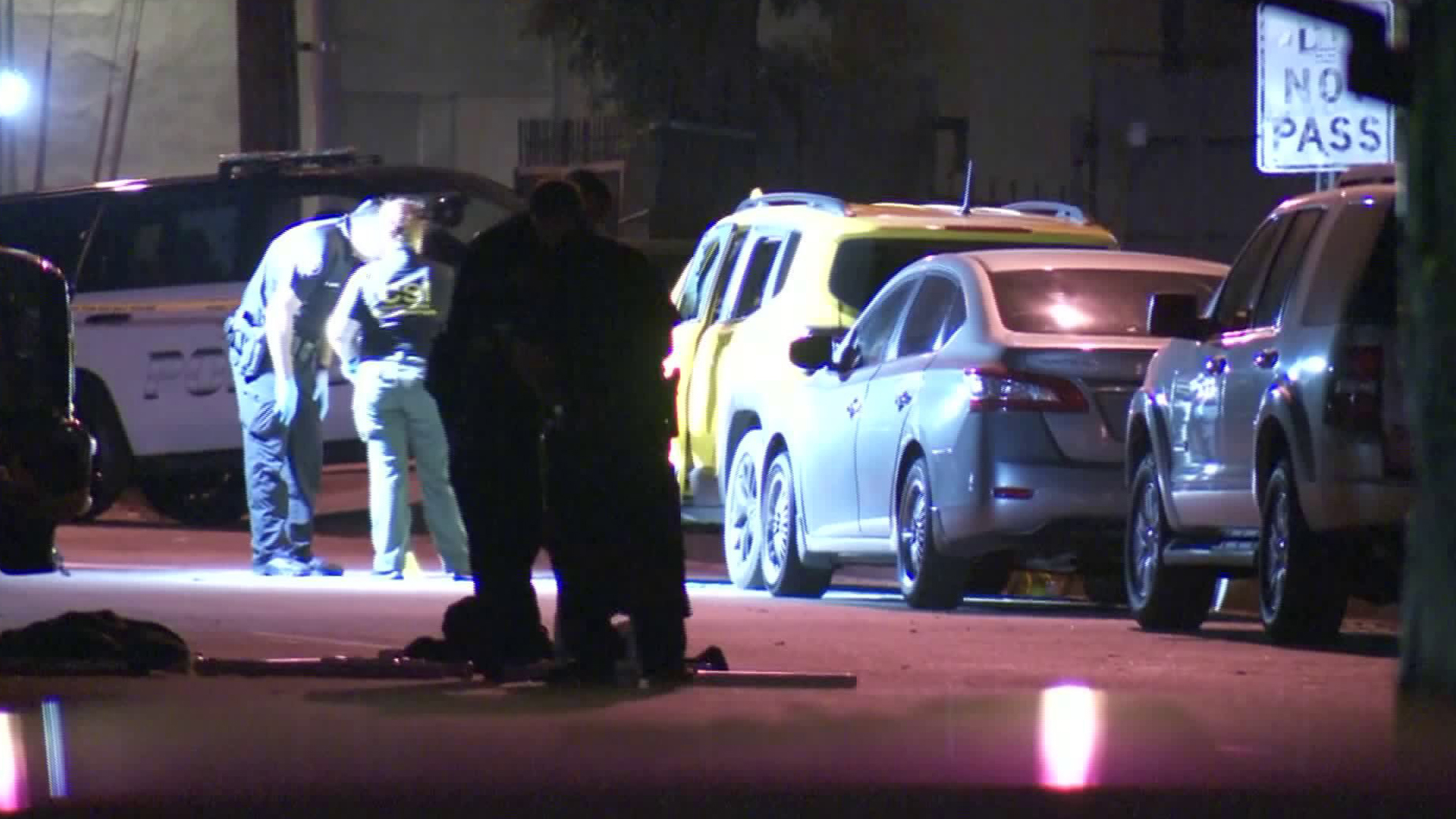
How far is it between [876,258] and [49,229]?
6.78 m

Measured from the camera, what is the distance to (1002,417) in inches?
488

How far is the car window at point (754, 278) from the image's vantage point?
15.2 meters

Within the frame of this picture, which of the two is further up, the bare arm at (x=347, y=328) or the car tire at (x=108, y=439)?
the bare arm at (x=347, y=328)

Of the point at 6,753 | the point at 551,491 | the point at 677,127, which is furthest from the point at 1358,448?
the point at 677,127

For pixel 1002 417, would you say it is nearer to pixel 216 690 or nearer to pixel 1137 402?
pixel 1137 402

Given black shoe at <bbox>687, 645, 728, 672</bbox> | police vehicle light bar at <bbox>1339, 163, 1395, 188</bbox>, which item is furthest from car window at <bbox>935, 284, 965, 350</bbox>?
black shoe at <bbox>687, 645, 728, 672</bbox>

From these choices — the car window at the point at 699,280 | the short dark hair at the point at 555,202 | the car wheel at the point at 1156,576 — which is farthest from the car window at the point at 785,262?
the short dark hair at the point at 555,202

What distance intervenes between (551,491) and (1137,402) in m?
4.07

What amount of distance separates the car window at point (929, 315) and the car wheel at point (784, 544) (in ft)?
3.98

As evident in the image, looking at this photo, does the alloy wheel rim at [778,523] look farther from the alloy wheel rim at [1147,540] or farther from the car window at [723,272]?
the alloy wheel rim at [1147,540]

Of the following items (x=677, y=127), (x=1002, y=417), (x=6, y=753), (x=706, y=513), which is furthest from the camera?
(x=677, y=127)

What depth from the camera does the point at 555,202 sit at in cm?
910

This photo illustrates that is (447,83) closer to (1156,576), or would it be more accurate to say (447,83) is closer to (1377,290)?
(1156,576)

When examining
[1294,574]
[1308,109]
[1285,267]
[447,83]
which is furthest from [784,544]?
[447,83]
